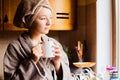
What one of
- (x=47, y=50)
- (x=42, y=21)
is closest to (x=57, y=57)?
(x=47, y=50)

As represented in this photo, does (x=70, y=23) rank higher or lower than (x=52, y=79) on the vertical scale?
higher

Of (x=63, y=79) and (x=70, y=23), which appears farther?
(x=70, y=23)

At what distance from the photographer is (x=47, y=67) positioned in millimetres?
1263

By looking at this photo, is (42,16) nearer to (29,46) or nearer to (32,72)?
(29,46)

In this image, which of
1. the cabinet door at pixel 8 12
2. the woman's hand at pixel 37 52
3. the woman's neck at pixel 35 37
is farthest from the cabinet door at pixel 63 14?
the woman's hand at pixel 37 52

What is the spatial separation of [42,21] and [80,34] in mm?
846

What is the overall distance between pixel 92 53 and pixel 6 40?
2.26 ft

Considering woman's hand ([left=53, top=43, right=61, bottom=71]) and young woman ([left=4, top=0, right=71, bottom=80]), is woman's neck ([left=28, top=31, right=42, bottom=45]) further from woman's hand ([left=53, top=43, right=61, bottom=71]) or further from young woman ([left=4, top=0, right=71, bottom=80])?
woman's hand ([left=53, top=43, right=61, bottom=71])

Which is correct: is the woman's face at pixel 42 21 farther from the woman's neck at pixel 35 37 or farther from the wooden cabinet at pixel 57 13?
the wooden cabinet at pixel 57 13

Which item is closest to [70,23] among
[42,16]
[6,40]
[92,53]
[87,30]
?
[87,30]

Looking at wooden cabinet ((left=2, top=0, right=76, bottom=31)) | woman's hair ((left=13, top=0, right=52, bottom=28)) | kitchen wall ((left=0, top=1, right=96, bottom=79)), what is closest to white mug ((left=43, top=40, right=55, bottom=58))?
woman's hair ((left=13, top=0, right=52, bottom=28))

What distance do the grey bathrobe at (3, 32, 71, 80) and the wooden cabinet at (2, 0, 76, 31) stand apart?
0.51 m

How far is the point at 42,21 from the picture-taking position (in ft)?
4.04

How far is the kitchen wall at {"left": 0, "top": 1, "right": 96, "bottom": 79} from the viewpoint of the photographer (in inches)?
74.8
